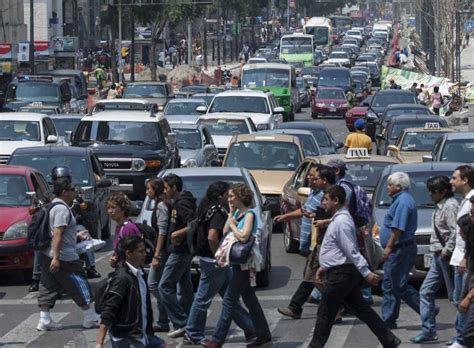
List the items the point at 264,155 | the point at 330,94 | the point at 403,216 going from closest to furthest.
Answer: the point at 403,216
the point at 264,155
the point at 330,94

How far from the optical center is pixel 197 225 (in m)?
12.8

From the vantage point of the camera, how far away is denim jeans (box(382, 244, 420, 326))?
1311cm

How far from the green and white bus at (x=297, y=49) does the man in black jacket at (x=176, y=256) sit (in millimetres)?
73382

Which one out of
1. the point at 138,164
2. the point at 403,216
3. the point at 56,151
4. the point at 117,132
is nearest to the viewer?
the point at 403,216

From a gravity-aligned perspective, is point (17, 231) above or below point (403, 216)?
below

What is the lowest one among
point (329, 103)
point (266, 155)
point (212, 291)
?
point (329, 103)

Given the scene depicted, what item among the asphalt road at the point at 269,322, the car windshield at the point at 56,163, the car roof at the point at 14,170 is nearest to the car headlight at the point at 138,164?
the car windshield at the point at 56,163

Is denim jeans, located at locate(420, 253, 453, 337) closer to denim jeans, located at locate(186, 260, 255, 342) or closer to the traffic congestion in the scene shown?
the traffic congestion

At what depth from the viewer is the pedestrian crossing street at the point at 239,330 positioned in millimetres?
13305

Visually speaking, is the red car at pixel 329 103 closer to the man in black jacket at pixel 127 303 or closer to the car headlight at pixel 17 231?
the car headlight at pixel 17 231

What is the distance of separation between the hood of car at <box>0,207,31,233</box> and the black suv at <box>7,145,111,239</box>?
→ 2447 mm

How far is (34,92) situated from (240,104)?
627 centimetres

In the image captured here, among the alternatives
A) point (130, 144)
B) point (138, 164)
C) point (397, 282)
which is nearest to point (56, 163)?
point (138, 164)

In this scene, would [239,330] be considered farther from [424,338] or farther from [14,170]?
[14,170]
